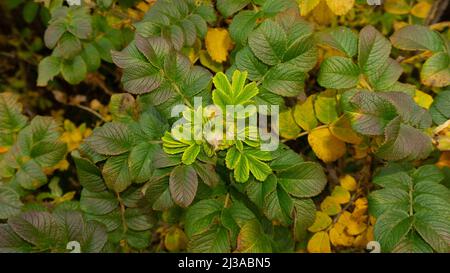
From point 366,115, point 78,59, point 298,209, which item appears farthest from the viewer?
point 78,59

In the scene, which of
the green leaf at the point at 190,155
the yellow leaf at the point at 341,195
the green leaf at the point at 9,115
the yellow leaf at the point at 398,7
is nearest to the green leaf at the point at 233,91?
the green leaf at the point at 190,155

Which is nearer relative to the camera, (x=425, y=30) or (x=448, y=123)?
(x=448, y=123)

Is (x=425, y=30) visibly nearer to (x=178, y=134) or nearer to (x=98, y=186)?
(x=178, y=134)

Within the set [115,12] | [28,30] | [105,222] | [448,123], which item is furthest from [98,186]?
[28,30]

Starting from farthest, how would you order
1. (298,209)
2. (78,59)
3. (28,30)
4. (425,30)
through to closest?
(28,30)
(78,59)
(425,30)
(298,209)

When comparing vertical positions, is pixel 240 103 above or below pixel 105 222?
above

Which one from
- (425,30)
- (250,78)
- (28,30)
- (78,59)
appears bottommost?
(250,78)

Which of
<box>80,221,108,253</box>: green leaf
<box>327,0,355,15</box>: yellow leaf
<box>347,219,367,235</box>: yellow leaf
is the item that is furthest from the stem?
<box>327,0,355,15</box>: yellow leaf
